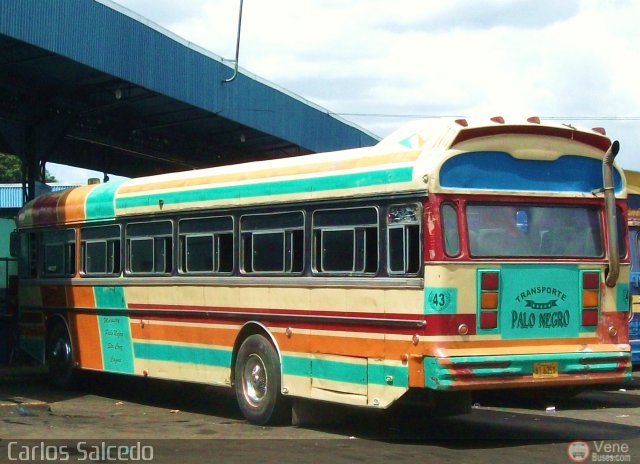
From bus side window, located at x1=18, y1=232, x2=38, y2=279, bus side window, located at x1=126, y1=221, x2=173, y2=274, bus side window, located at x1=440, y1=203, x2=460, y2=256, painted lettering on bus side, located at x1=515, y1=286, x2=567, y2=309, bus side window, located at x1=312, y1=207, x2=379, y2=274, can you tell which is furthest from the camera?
bus side window, located at x1=18, y1=232, x2=38, y2=279

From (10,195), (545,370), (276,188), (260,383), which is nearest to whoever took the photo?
(545,370)

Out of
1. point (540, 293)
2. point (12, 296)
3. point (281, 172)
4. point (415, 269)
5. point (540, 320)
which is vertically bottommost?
point (540, 320)

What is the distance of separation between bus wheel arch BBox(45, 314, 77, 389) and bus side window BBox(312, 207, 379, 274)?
6.01 m

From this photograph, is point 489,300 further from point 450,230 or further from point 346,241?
point 346,241

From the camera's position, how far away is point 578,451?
10.8 m

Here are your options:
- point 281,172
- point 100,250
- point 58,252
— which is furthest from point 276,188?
point 58,252

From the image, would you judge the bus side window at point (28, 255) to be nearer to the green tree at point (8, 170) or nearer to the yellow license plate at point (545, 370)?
the yellow license plate at point (545, 370)

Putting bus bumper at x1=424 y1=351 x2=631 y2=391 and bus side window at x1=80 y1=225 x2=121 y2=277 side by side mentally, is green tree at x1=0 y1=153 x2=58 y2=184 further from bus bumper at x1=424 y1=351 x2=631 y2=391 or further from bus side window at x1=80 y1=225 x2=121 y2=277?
bus bumper at x1=424 y1=351 x2=631 y2=391

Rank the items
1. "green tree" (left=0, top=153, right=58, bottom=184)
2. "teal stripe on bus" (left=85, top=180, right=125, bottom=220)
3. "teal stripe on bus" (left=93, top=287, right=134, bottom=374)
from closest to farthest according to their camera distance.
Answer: "teal stripe on bus" (left=93, top=287, right=134, bottom=374)
"teal stripe on bus" (left=85, top=180, right=125, bottom=220)
"green tree" (left=0, top=153, right=58, bottom=184)

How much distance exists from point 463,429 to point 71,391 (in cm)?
679

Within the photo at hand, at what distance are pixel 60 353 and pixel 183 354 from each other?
3.54m

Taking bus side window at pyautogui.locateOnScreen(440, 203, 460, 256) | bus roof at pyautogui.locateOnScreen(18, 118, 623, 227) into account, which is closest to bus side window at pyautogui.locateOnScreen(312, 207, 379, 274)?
bus roof at pyautogui.locateOnScreen(18, 118, 623, 227)

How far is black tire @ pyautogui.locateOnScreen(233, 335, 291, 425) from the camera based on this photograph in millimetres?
12742

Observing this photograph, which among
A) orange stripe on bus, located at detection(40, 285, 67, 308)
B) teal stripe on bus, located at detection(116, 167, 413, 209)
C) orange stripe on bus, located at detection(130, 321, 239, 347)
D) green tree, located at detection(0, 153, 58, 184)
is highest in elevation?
green tree, located at detection(0, 153, 58, 184)
